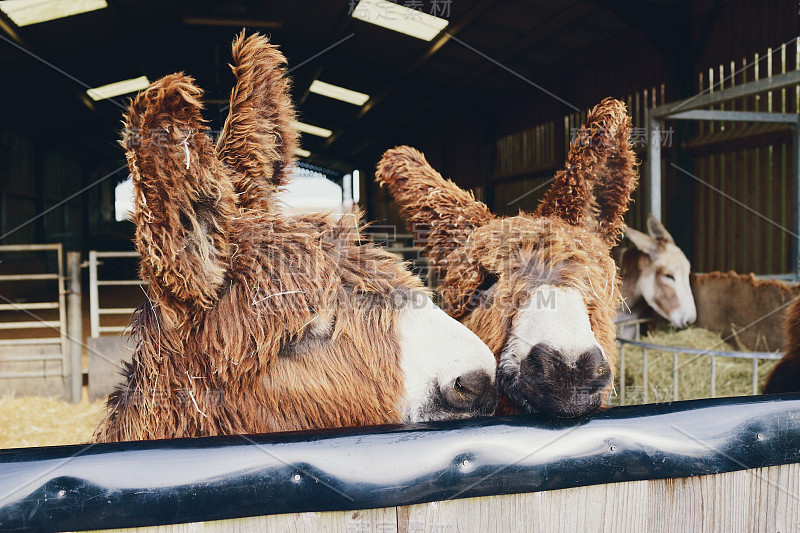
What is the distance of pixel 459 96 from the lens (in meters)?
14.6

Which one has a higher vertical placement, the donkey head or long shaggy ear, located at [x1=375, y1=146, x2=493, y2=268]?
long shaggy ear, located at [x1=375, y1=146, x2=493, y2=268]

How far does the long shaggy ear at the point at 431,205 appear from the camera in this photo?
2.01 meters

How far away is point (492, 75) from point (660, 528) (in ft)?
42.4

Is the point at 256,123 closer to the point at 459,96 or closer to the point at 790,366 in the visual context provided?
the point at 790,366

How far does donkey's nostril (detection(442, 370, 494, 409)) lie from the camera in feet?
3.84

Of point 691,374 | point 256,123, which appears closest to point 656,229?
point 691,374

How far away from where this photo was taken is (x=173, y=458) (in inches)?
34.7

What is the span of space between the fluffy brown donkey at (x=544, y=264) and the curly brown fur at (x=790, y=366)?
0.76 meters

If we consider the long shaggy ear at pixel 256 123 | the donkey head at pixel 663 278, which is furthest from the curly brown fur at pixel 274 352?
the donkey head at pixel 663 278

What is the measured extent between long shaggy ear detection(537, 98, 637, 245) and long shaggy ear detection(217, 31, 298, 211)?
102 cm

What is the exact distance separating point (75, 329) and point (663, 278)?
636 centimetres

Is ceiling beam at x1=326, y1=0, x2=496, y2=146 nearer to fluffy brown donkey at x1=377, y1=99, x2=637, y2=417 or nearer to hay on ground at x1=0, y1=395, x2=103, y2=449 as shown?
fluffy brown donkey at x1=377, y1=99, x2=637, y2=417

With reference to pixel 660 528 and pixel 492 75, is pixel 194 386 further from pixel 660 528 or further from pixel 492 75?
pixel 492 75

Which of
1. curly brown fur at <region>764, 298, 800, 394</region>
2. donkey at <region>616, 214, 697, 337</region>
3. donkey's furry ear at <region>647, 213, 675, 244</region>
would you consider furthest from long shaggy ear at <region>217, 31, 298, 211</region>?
donkey at <region>616, 214, 697, 337</region>
